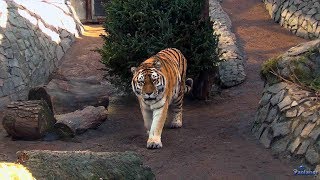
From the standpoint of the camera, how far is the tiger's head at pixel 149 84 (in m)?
5.96

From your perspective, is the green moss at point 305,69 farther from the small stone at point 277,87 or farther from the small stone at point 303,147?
the small stone at point 303,147

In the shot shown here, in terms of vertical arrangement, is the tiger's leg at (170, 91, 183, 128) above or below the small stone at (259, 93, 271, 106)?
below

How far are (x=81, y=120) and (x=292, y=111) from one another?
9.10 ft

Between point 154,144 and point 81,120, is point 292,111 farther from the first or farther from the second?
point 81,120

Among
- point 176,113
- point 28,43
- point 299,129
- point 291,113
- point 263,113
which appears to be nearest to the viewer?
point 299,129

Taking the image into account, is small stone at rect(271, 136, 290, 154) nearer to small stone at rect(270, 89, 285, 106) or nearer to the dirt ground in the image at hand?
the dirt ground

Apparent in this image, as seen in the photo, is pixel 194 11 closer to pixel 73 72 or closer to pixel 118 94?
pixel 118 94

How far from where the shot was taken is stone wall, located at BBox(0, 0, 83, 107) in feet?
27.6

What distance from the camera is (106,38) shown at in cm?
822

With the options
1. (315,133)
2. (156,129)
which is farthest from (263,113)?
(156,129)

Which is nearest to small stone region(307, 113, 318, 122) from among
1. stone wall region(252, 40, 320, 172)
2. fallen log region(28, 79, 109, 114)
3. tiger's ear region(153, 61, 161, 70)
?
stone wall region(252, 40, 320, 172)

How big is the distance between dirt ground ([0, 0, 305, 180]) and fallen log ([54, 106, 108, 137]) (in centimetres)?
10

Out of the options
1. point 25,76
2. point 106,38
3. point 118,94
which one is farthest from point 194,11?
point 25,76

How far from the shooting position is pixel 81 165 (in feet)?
11.2
